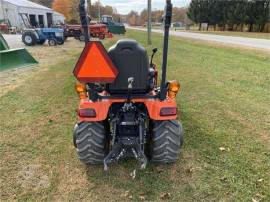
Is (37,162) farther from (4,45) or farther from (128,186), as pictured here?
(4,45)

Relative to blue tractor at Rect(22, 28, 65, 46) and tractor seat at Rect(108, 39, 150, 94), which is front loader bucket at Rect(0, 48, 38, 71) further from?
blue tractor at Rect(22, 28, 65, 46)

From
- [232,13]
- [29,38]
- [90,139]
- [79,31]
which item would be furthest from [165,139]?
[232,13]

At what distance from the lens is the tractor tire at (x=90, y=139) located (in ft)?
10.1

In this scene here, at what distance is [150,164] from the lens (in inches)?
133

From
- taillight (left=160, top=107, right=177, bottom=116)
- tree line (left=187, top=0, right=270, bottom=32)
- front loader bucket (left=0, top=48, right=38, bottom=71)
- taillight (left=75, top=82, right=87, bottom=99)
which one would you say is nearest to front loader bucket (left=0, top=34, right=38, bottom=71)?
front loader bucket (left=0, top=48, right=38, bottom=71)

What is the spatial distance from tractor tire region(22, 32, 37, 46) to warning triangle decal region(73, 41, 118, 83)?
16.6 meters

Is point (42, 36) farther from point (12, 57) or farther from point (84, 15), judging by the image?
point (84, 15)

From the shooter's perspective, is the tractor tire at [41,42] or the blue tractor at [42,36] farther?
the tractor tire at [41,42]

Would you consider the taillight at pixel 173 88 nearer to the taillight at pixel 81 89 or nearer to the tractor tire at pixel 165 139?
the tractor tire at pixel 165 139

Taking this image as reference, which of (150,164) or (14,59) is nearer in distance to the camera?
(150,164)

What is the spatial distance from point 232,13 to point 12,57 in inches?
1587

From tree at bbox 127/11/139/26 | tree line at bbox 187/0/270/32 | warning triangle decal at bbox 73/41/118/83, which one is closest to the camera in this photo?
warning triangle decal at bbox 73/41/118/83

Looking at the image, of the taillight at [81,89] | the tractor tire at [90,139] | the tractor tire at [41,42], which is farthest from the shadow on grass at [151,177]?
the tractor tire at [41,42]

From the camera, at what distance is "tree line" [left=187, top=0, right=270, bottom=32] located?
38.7 meters
